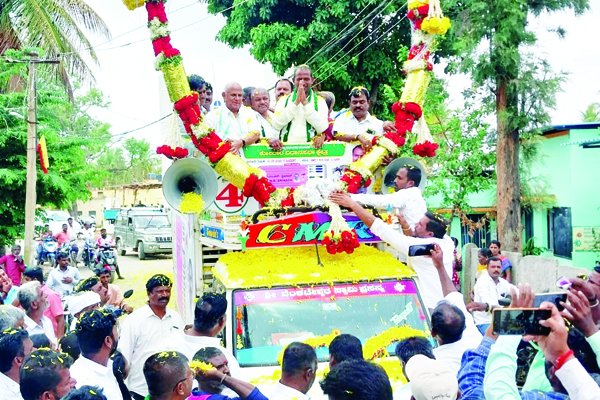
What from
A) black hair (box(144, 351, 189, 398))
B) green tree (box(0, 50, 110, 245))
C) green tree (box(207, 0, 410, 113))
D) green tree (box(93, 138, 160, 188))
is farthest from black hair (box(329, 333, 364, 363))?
green tree (box(93, 138, 160, 188))

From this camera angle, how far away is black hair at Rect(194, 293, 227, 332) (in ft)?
13.8

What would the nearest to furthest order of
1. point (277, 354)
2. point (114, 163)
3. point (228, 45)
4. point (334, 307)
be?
point (277, 354)
point (334, 307)
point (228, 45)
point (114, 163)

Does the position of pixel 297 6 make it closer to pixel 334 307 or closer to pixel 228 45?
pixel 228 45

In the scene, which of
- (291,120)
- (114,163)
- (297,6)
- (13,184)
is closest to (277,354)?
(291,120)

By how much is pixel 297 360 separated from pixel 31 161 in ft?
41.3

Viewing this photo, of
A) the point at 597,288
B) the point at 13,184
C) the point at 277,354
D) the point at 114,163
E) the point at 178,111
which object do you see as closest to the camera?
the point at 597,288

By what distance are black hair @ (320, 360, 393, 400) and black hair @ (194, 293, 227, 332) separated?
5.42ft

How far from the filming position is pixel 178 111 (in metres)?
6.17

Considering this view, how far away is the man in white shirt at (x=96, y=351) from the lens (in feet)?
12.9

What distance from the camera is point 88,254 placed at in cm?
2109

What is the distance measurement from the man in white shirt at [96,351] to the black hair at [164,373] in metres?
0.79

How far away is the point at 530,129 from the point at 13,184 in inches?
461

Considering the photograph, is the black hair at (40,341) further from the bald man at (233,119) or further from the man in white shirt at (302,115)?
the man in white shirt at (302,115)

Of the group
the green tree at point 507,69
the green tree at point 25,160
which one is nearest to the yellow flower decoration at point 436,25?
the green tree at point 507,69
